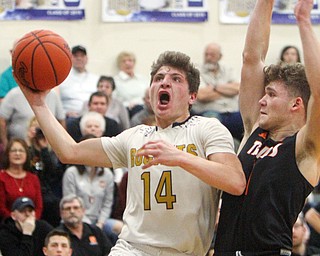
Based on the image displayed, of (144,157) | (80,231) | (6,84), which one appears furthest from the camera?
(6,84)

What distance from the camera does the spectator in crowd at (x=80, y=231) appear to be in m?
9.48

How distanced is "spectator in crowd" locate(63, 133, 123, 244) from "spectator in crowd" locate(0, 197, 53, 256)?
0.82m

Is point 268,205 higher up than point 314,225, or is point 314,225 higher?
point 268,205

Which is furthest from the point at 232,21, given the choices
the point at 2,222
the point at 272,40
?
the point at 2,222

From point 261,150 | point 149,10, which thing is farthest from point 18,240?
point 149,10

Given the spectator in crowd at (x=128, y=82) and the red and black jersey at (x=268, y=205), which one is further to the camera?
the spectator in crowd at (x=128, y=82)

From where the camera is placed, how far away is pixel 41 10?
1308cm

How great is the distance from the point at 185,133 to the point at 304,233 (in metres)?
4.64

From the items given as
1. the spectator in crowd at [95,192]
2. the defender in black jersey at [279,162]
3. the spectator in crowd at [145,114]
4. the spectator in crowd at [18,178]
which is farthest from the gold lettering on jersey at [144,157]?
the spectator in crowd at [145,114]

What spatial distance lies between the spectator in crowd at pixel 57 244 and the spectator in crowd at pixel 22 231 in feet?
0.77

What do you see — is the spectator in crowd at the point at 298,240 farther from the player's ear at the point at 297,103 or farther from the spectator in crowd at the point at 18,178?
the player's ear at the point at 297,103

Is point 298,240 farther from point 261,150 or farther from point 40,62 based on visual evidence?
point 40,62

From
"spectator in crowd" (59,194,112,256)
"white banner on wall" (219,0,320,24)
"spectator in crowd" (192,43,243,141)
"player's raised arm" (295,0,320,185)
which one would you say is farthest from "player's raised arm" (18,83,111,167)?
"white banner on wall" (219,0,320,24)

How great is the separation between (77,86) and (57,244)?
3526 mm
